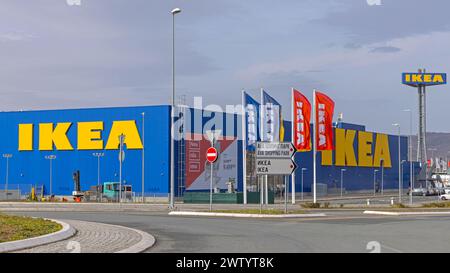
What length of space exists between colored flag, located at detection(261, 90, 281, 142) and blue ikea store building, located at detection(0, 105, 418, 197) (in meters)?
24.2

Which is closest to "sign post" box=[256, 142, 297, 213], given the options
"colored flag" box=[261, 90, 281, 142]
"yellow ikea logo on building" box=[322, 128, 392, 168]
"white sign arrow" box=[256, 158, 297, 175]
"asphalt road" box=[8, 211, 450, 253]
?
"white sign arrow" box=[256, 158, 297, 175]

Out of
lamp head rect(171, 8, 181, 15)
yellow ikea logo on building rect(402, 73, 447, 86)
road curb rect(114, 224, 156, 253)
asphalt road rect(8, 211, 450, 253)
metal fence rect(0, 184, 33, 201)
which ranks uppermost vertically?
yellow ikea logo on building rect(402, 73, 447, 86)

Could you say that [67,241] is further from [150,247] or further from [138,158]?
[138,158]

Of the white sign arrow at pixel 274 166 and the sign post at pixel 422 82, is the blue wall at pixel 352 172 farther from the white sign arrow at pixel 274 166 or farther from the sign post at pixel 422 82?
the white sign arrow at pixel 274 166

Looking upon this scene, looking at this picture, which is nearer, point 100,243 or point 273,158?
point 100,243

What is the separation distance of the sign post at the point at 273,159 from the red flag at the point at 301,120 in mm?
16191

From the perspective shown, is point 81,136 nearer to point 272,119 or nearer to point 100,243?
point 272,119

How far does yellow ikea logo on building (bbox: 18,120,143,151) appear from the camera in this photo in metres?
77.8

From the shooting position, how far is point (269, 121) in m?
50.7

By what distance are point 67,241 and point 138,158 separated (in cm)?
6048

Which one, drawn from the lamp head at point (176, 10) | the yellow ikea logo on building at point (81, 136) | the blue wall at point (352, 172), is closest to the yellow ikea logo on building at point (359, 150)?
the blue wall at point (352, 172)

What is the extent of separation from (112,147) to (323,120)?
3196 cm

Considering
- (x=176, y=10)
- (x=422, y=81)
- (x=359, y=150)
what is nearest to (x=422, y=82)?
(x=422, y=81)

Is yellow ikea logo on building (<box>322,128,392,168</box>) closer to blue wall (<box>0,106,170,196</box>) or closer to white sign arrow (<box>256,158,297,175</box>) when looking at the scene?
blue wall (<box>0,106,170,196</box>)
